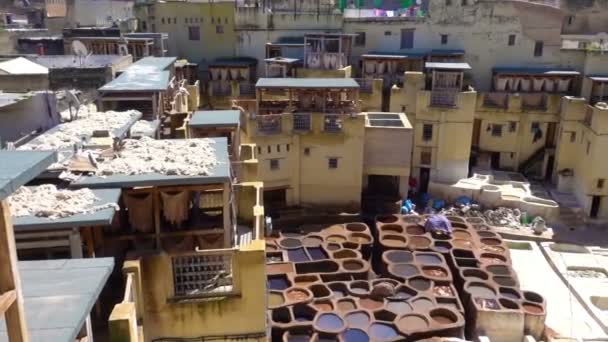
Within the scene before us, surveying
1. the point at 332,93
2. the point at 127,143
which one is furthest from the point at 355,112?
the point at 127,143

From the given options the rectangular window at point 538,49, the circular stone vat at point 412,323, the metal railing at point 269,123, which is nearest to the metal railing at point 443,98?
the rectangular window at point 538,49

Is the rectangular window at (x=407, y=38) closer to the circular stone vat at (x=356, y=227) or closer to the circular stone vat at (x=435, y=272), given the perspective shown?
the circular stone vat at (x=356, y=227)

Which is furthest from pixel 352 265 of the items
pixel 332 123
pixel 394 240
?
pixel 332 123

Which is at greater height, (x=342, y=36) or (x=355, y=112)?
(x=342, y=36)

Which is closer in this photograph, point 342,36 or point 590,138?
point 590,138

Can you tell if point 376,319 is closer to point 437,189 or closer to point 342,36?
point 437,189

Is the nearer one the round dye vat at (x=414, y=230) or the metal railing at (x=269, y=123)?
the round dye vat at (x=414, y=230)

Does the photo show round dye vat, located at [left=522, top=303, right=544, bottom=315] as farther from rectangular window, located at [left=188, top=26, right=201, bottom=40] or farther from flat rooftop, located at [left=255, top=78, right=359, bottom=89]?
rectangular window, located at [left=188, top=26, right=201, bottom=40]
